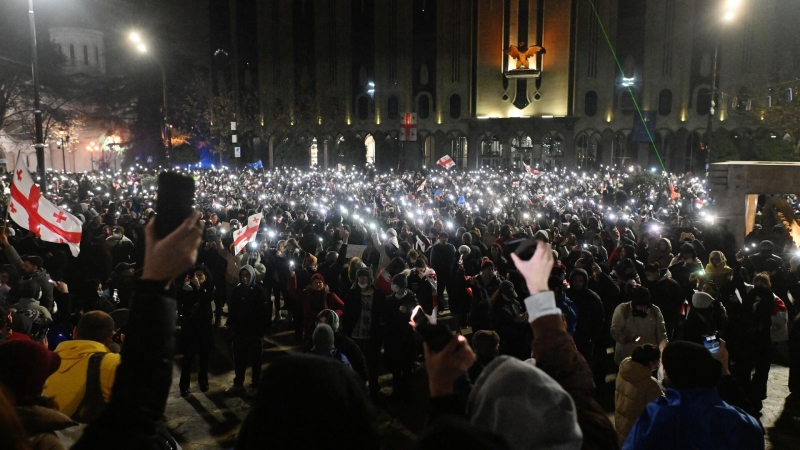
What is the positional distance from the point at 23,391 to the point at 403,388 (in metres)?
5.05

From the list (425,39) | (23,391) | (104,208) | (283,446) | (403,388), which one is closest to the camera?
(283,446)

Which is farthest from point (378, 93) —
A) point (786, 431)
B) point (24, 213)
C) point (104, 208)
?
point (786, 431)

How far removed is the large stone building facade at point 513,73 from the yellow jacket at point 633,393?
106ft

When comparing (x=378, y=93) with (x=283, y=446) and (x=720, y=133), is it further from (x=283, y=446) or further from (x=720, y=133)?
(x=283, y=446)

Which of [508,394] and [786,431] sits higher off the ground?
[508,394]

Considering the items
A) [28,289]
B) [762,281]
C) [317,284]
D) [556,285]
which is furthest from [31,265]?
[762,281]

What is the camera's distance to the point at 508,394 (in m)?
1.70

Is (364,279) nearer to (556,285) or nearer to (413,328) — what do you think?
(413,328)

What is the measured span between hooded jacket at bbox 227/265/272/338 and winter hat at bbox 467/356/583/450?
5.59 metres

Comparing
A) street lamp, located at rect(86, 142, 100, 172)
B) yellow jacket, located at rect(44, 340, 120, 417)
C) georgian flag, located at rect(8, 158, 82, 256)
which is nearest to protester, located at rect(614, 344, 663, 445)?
yellow jacket, located at rect(44, 340, 120, 417)

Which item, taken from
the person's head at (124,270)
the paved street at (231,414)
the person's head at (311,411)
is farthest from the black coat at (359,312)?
the person's head at (311,411)

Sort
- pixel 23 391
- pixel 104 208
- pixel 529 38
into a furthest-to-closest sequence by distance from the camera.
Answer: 1. pixel 529 38
2. pixel 104 208
3. pixel 23 391

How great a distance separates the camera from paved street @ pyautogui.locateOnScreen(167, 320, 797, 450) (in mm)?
5965

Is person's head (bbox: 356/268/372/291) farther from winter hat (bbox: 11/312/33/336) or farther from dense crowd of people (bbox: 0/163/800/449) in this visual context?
winter hat (bbox: 11/312/33/336)
